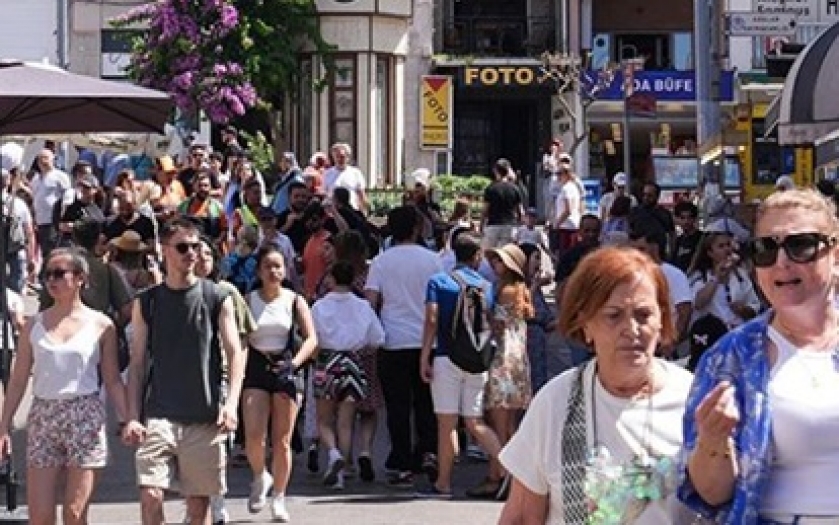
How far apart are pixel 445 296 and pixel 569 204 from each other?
12762 millimetres

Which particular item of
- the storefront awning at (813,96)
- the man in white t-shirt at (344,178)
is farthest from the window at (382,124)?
the storefront awning at (813,96)

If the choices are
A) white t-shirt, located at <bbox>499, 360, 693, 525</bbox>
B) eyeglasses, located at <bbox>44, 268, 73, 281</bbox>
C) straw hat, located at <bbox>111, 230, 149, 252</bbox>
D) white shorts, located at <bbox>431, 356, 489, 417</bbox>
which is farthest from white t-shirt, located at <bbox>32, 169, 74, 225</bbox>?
white t-shirt, located at <bbox>499, 360, 693, 525</bbox>

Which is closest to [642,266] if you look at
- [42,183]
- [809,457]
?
[809,457]

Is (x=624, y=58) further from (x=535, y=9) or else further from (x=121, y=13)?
(x=121, y=13)

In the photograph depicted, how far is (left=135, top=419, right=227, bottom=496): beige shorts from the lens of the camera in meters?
9.01

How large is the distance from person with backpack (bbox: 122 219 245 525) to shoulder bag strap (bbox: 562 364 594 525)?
448cm

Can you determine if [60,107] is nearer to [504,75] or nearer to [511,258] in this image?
[511,258]

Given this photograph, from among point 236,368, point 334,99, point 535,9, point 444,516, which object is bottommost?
point 444,516

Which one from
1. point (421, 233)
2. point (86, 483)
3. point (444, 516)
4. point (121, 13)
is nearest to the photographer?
point (86, 483)

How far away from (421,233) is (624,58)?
32130mm

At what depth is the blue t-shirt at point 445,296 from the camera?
12.2 m

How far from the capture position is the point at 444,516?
11.8 m

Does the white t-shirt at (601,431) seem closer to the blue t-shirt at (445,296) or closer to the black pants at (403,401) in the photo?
the blue t-shirt at (445,296)

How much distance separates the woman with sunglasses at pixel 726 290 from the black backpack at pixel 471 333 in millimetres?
1432
